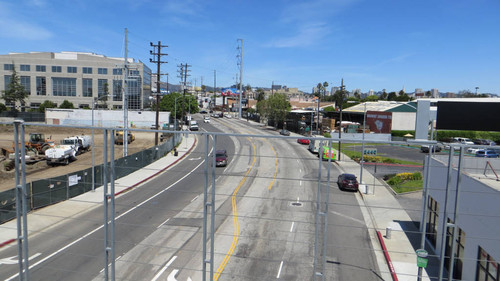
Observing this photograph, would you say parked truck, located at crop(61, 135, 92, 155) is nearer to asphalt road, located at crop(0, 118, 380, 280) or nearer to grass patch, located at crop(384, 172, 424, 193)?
asphalt road, located at crop(0, 118, 380, 280)

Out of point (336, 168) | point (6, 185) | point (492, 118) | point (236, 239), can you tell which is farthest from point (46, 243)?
point (492, 118)

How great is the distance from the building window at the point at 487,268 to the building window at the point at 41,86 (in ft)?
304

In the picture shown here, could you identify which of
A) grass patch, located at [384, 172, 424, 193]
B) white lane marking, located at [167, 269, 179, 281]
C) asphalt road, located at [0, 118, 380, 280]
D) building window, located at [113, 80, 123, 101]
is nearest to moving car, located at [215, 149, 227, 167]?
asphalt road, located at [0, 118, 380, 280]

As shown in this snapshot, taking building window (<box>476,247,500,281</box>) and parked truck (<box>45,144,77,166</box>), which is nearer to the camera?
building window (<box>476,247,500,281</box>)

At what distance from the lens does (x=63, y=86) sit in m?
83.4

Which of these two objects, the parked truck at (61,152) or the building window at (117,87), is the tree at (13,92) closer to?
the building window at (117,87)

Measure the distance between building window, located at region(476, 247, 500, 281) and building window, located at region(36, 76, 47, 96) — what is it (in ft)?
304

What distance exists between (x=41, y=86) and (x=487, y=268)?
3704 inches

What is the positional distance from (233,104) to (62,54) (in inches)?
3524

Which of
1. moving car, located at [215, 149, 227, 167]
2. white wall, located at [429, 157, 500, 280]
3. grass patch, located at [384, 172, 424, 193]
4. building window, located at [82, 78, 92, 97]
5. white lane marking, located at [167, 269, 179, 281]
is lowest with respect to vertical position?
white lane marking, located at [167, 269, 179, 281]

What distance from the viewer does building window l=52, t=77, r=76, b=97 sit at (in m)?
83.3

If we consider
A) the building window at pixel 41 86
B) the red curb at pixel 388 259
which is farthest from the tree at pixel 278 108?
the building window at pixel 41 86

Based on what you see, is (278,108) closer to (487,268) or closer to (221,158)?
(487,268)

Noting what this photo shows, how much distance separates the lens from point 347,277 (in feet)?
41.8
